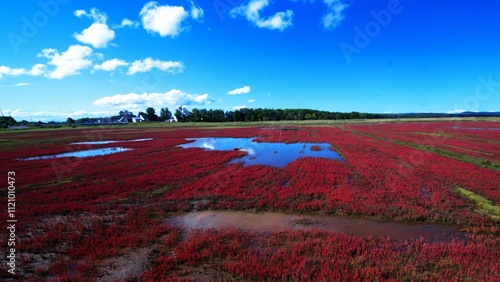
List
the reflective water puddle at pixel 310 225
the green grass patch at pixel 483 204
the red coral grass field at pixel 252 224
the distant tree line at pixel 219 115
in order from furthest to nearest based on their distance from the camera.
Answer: the distant tree line at pixel 219 115 → the green grass patch at pixel 483 204 → the reflective water puddle at pixel 310 225 → the red coral grass field at pixel 252 224

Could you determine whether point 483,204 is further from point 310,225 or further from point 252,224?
point 252,224

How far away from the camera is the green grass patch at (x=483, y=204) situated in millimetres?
10016

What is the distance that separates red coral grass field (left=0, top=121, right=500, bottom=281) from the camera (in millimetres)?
6398

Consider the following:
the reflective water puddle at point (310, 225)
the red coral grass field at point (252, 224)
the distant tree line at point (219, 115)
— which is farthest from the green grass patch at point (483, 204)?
the distant tree line at point (219, 115)

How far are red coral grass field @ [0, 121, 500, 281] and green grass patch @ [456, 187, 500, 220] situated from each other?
67 millimetres

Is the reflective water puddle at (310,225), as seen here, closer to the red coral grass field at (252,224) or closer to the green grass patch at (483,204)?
the red coral grass field at (252,224)

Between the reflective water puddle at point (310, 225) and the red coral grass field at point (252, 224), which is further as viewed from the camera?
the reflective water puddle at point (310, 225)

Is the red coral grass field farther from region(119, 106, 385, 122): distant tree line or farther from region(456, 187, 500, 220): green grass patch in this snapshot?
region(119, 106, 385, 122): distant tree line

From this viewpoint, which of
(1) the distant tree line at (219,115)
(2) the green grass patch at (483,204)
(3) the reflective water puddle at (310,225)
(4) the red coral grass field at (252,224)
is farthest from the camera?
(1) the distant tree line at (219,115)

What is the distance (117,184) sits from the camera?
15328 millimetres

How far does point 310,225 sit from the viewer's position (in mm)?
9500

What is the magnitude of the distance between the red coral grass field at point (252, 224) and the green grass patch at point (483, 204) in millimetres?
67

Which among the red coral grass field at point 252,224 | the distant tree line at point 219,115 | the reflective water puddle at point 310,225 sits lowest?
the reflective water puddle at point 310,225

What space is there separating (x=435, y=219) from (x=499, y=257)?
298 centimetres
